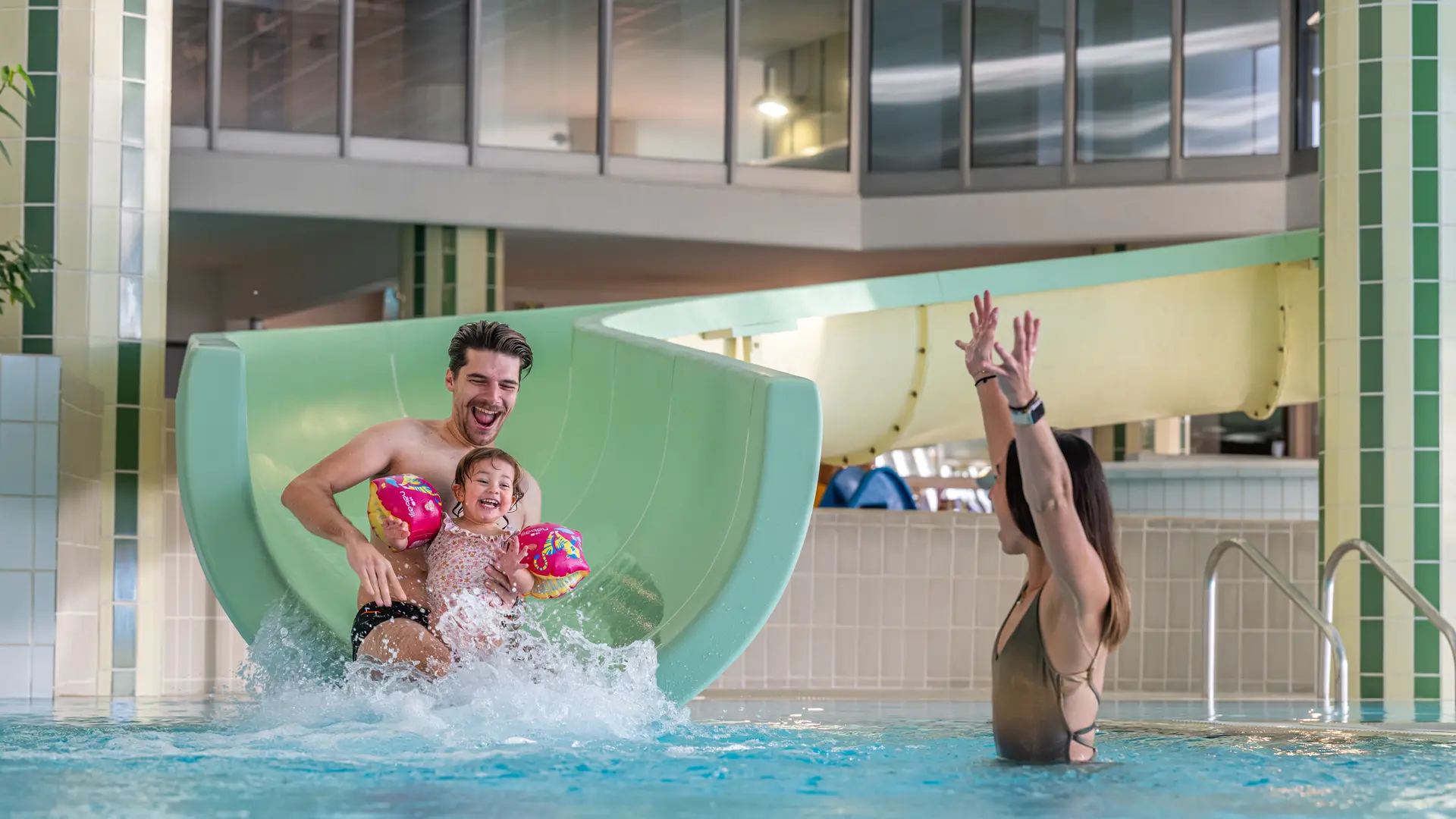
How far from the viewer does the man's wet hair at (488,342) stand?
465 cm

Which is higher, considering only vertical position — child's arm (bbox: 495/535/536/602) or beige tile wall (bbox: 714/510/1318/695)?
child's arm (bbox: 495/535/536/602)

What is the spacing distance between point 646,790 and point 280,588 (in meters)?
2.05

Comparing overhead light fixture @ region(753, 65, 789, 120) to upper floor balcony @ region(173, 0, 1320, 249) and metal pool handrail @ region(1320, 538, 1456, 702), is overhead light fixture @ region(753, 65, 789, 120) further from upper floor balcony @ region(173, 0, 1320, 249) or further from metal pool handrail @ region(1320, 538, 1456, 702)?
metal pool handrail @ region(1320, 538, 1456, 702)

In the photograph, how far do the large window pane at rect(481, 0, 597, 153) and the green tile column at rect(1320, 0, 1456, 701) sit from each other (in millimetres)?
5594

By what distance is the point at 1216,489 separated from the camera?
12.7 meters

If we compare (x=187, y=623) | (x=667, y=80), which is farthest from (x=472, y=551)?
(x=667, y=80)

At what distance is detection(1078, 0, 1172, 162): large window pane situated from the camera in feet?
37.8

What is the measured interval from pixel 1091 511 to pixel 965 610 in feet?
14.2

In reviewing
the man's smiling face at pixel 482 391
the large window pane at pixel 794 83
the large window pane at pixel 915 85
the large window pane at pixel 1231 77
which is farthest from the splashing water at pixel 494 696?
the large window pane at pixel 1231 77

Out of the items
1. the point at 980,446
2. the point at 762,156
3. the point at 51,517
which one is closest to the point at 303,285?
the point at 762,156

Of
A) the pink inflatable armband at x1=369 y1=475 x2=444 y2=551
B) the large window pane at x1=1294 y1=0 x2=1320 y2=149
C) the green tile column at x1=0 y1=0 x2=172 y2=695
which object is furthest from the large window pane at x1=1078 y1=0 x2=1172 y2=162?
the pink inflatable armband at x1=369 y1=475 x2=444 y2=551

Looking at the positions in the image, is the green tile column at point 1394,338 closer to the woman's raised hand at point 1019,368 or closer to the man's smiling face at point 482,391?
the man's smiling face at point 482,391

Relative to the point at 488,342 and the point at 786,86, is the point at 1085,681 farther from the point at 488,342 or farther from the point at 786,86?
the point at 786,86

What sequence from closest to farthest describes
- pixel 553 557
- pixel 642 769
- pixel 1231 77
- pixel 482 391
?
pixel 642 769 < pixel 553 557 < pixel 482 391 < pixel 1231 77
